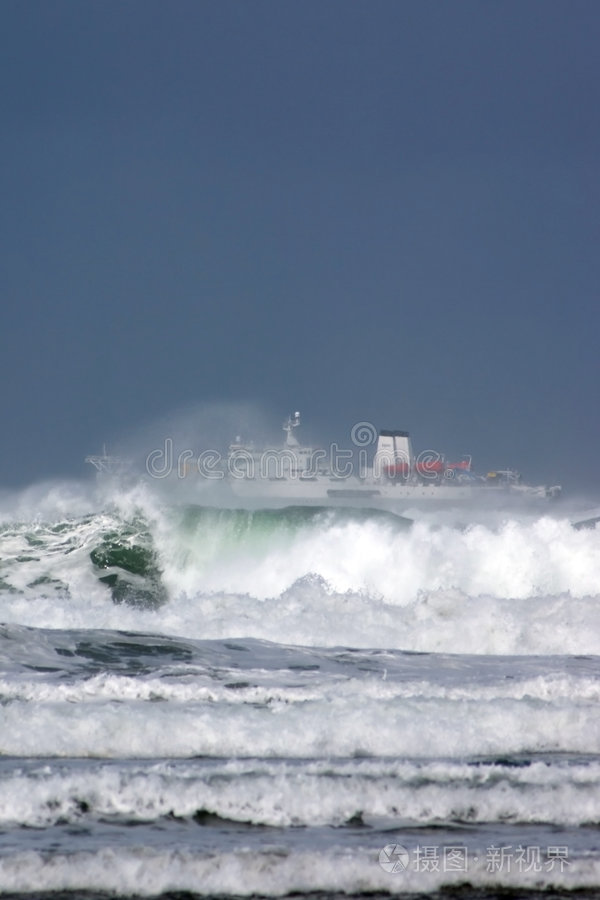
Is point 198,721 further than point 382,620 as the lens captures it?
No

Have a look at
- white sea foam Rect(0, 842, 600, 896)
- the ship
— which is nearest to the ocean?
white sea foam Rect(0, 842, 600, 896)

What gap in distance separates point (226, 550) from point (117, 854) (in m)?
26.4

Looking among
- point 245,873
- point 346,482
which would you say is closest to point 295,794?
point 245,873

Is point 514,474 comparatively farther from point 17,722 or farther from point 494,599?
point 17,722

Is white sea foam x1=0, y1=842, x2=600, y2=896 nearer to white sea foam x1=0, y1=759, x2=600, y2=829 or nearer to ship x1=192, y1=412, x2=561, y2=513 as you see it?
white sea foam x1=0, y1=759, x2=600, y2=829

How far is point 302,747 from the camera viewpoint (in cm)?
870

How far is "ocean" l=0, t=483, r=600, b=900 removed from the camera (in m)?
6.27

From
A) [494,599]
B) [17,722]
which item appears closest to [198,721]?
[17,722]

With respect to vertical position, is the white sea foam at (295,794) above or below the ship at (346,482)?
below

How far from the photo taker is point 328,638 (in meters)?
14.5

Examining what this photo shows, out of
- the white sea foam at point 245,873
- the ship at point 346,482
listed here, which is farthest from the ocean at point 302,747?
the ship at point 346,482

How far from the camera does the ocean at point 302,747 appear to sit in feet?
20.6

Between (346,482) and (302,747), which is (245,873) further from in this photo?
(346,482)

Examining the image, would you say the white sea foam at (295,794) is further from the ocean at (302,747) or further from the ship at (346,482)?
the ship at (346,482)
